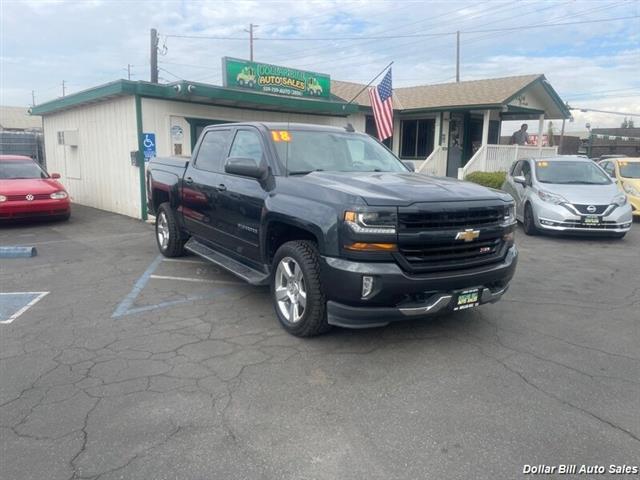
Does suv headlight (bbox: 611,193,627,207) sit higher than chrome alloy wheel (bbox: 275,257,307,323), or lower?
higher

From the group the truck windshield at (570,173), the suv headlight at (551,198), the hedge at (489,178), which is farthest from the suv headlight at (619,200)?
the hedge at (489,178)

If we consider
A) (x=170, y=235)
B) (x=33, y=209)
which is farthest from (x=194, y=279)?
(x=33, y=209)

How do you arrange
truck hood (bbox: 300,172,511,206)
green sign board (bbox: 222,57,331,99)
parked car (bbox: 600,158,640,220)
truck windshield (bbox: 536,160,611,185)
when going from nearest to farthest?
truck hood (bbox: 300,172,511,206), truck windshield (bbox: 536,160,611,185), parked car (bbox: 600,158,640,220), green sign board (bbox: 222,57,331,99)

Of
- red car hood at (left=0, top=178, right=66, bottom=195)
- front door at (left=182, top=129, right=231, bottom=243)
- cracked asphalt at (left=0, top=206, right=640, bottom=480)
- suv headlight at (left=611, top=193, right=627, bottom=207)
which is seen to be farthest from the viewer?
red car hood at (left=0, top=178, right=66, bottom=195)

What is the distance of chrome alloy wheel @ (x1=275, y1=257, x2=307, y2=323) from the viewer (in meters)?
4.45

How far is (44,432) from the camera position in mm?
3086

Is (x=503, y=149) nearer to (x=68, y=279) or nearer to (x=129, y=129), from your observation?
(x=129, y=129)

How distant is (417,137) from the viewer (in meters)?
22.0

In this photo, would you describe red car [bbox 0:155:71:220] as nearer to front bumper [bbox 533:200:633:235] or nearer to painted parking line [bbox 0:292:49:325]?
painted parking line [bbox 0:292:49:325]

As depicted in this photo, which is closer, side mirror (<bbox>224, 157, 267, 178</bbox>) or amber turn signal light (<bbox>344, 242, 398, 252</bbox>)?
amber turn signal light (<bbox>344, 242, 398, 252</bbox>)

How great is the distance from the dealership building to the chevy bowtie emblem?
349 inches

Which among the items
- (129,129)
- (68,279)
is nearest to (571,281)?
(68,279)

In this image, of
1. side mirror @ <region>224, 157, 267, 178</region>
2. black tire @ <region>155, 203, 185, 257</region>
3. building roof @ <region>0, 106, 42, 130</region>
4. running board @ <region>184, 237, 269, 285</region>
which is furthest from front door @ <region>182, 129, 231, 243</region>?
building roof @ <region>0, 106, 42, 130</region>

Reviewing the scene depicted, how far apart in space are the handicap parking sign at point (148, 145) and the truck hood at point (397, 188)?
7735 millimetres
